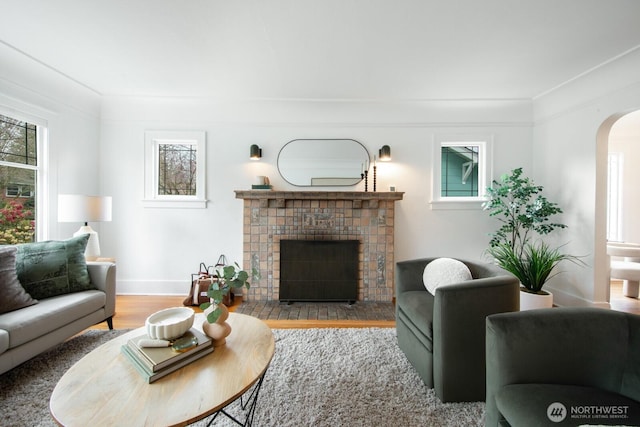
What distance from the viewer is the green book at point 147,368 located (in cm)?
109

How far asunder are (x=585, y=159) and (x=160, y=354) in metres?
4.30

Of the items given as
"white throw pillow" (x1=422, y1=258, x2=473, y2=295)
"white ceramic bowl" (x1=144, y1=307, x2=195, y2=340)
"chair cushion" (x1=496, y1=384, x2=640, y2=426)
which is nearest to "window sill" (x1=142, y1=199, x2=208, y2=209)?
"white ceramic bowl" (x1=144, y1=307, x2=195, y2=340)

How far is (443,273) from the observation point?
6.24 feet

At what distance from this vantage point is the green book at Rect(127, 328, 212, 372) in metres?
1.12

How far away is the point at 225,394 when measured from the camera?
3.34 ft

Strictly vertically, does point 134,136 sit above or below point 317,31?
below

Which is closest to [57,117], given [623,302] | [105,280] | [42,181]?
[42,181]

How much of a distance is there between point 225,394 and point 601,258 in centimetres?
392

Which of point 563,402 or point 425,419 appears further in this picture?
point 425,419

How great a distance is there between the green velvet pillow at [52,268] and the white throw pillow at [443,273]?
291 centimetres

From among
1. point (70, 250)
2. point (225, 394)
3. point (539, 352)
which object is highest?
point (70, 250)

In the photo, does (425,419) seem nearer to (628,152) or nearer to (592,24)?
(592,24)

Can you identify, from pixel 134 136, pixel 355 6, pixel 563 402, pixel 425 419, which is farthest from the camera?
pixel 134 136

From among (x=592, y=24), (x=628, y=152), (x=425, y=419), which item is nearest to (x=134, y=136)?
(x=425, y=419)
